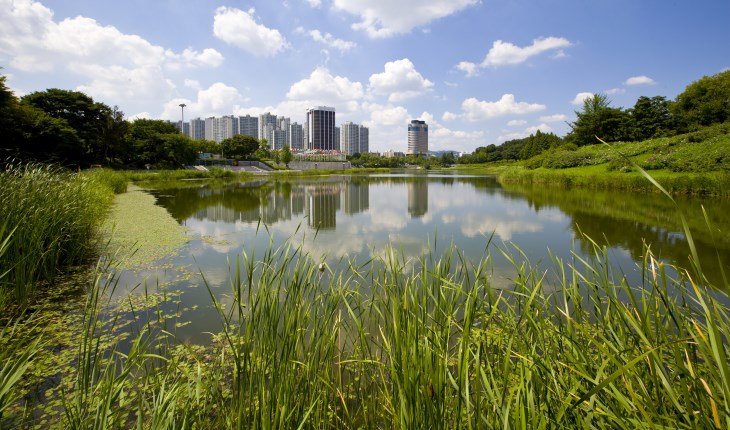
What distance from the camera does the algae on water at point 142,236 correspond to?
555cm

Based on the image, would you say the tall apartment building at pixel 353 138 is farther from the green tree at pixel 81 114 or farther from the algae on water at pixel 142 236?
the algae on water at pixel 142 236

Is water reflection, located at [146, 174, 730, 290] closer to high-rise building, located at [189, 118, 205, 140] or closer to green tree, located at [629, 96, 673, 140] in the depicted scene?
green tree, located at [629, 96, 673, 140]

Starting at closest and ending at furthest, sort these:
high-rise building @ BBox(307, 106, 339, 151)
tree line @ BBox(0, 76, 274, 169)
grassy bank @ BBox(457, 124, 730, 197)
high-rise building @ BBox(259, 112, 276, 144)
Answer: grassy bank @ BBox(457, 124, 730, 197)
tree line @ BBox(0, 76, 274, 169)
high-rise building @ BBox(307, 106, 339, 151)
high-rise building @ BBox(259, 112, 276, 144)

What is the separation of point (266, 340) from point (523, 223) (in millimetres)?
8325

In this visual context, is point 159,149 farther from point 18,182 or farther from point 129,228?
point 18,182

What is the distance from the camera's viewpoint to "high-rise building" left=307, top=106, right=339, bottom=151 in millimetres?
106562

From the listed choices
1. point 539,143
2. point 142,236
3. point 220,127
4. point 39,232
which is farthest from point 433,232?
point 220,127

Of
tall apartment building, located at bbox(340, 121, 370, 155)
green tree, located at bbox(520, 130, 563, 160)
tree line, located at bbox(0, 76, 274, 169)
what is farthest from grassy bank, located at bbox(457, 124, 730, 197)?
tall apartment building, located at bbox(340, 121, 370, 155)

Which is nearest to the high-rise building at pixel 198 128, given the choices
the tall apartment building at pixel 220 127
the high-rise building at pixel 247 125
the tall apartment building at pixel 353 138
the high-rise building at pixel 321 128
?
the tall apartment building at pixel 220 127

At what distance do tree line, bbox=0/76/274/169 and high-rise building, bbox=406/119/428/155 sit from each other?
4254 inches

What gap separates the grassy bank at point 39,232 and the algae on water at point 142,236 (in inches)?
17.8

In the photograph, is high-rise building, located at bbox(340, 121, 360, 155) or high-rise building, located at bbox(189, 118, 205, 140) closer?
high-rise building, located at bbox(189, 118, 205, 140)

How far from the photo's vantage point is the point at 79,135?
25.7 m

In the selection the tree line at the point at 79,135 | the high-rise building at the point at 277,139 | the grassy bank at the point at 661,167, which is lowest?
the grassy bank at the point at 661,167
